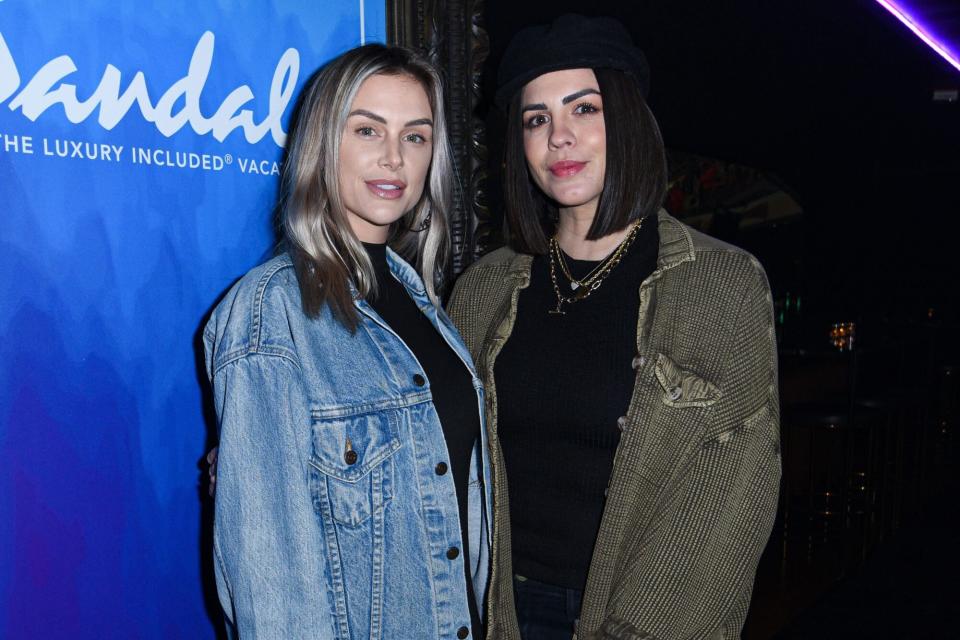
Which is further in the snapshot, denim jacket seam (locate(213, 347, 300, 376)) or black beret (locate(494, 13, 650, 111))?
black beret (locate(494, 13, 650, 111))

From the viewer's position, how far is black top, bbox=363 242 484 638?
157cm

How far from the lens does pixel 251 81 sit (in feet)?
6.03

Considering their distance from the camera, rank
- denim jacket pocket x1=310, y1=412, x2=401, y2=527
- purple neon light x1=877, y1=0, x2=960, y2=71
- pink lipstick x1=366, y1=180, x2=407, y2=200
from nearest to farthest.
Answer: denim jacket pocket x1=310, y1=412, x2=401, y2=527
pink lipstick x1=366, y1=180, x2=407, y2=200
purple neon light x1=877, y1=0, x2=960, y2=71

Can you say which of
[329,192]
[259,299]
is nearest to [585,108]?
[329,192]

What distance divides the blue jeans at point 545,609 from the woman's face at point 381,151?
2.76 feet

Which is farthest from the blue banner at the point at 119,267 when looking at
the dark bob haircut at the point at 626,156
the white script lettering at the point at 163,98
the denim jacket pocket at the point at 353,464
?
the dark bob haircut at the point at 626,156

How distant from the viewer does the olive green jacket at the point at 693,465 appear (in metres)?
1.57

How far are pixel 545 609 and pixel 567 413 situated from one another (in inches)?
16.8

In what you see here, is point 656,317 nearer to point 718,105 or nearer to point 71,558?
point 71,558

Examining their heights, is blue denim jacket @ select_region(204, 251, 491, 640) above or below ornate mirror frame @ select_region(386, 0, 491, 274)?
below

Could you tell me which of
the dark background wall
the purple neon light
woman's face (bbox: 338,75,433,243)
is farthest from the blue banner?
the purple neon light

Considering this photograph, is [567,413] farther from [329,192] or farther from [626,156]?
[329,192]

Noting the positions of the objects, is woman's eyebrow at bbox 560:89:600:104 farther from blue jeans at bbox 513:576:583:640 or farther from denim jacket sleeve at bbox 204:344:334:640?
blue jeans at bbox 513:576:583:640

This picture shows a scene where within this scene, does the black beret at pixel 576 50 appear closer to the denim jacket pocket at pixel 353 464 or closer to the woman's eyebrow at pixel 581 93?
the woman's eyebrow at pixel 581 93
